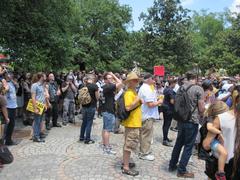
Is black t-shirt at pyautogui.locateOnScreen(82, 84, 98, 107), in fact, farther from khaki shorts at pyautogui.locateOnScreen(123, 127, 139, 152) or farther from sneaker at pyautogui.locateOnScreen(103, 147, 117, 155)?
khaki shorts at pyautogui.locateOnScreen(123, 127, 139, 152)

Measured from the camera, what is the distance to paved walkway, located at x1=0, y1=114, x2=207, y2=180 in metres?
6.07

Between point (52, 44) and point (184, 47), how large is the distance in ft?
47.7

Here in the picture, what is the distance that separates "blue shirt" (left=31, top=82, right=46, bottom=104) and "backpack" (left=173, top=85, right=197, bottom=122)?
12.7ft

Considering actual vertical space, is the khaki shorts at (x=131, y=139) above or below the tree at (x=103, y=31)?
below

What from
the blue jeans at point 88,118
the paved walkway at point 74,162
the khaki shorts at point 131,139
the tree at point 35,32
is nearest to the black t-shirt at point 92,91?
the blue jeans at point 88,118

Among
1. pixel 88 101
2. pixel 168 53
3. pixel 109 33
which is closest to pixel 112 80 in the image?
pixel 88 101

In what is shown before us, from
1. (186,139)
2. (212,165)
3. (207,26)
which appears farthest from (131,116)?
(207,26)

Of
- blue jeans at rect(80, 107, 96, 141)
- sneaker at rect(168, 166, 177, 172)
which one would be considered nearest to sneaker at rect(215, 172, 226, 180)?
sneaker at rect(168, 166, 177, 172)

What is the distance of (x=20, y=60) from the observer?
43.8 ft

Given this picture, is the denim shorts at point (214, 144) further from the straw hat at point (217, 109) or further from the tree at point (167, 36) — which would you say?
the tree at point (167, 36)

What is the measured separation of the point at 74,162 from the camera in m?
6.82

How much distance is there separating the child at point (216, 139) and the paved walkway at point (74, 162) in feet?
6.45

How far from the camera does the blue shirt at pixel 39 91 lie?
8.36 m

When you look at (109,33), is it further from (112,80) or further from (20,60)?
(112,80)
